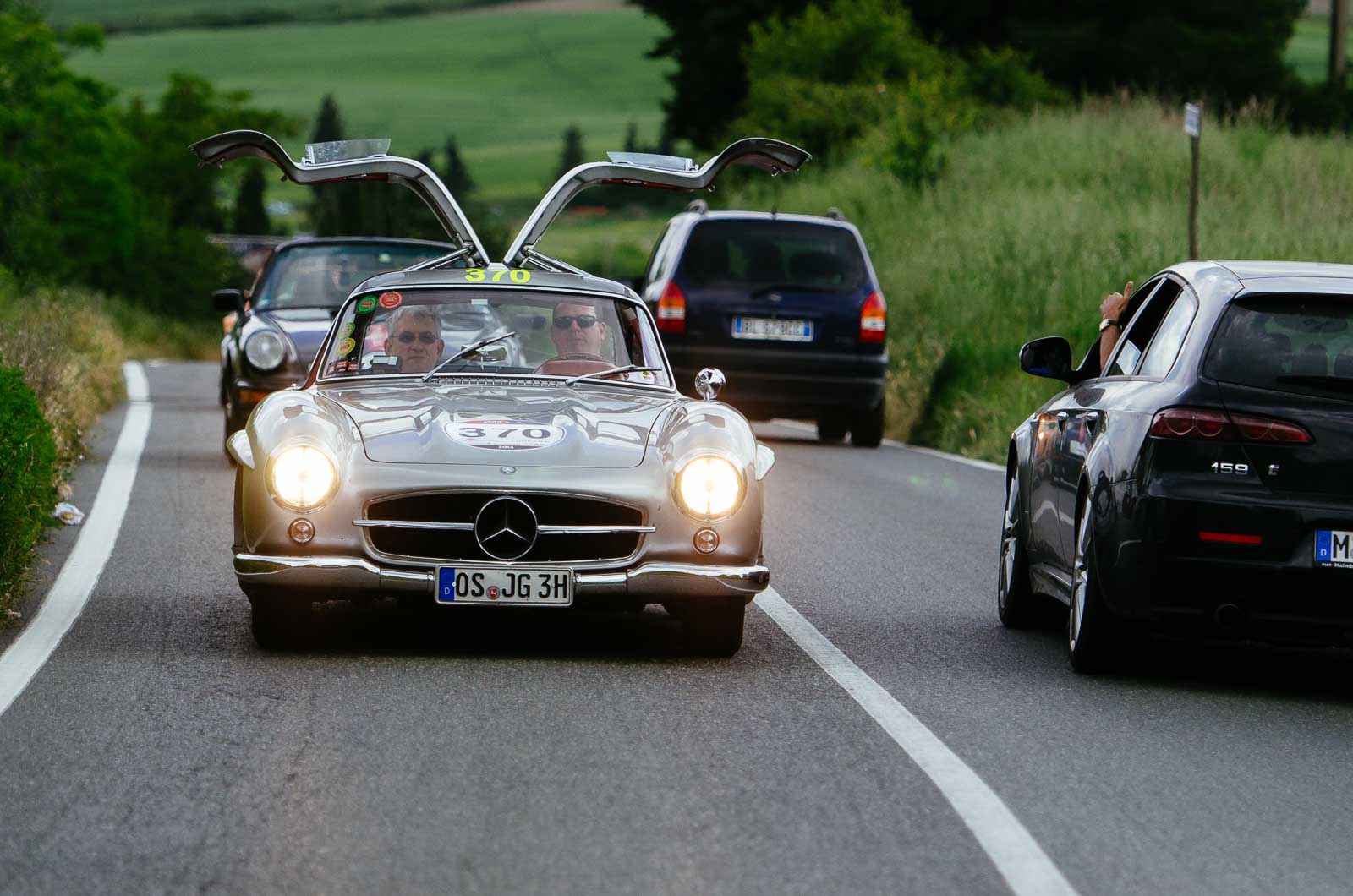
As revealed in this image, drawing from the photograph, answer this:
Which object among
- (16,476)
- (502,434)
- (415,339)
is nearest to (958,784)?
(502,434)

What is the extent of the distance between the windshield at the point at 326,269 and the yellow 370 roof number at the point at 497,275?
694cm

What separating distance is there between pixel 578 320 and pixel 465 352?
0.53 m

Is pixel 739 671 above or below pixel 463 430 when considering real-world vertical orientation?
below

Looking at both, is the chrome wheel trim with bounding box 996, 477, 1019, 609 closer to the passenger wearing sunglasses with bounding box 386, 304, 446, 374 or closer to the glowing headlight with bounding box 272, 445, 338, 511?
the passenger wearing sunglasses with bounding box 386, 304, 446, 374

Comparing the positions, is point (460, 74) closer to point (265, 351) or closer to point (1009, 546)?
point (265, 351)

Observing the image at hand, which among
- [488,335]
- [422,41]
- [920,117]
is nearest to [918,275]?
[920,117]

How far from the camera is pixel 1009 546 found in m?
9.84

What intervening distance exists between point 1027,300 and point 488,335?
1478cm

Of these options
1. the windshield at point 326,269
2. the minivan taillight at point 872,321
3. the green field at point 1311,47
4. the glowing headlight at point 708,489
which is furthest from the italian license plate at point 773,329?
the green field at point 1311,47

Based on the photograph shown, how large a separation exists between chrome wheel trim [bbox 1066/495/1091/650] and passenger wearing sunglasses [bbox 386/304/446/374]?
8.75 ft

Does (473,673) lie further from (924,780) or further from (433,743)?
(924,780)

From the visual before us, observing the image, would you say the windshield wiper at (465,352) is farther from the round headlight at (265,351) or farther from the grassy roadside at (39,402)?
the round headlight at (265,351)

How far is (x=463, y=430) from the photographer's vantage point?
8.22 m

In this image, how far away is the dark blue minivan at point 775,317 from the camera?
63.3 ft
